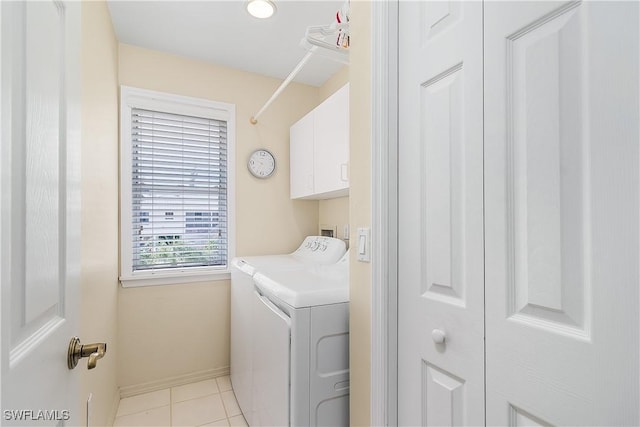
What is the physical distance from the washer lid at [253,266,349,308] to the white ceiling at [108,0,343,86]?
5.20 ft

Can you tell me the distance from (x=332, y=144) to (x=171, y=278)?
161 cm

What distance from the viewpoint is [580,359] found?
59 cm

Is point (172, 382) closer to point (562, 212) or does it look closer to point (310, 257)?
point (310, 257)

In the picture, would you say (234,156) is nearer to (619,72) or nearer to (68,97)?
(68,97)

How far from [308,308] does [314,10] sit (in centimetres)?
176

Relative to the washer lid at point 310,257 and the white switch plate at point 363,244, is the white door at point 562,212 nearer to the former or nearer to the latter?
the white switch plate at point 363,244

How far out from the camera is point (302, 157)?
2.54 m

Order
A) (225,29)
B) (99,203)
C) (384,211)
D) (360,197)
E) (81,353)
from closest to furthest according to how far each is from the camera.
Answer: (81,353), (384,211), (360,197), (99,203), (225,29)

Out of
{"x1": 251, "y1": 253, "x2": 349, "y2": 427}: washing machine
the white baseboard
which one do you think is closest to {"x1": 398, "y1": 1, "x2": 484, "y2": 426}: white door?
{"x1": 251, "y1": 253, "x2": 349, "y2": 427}: washing machine

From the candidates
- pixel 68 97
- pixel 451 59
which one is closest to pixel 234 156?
pixel 68 97

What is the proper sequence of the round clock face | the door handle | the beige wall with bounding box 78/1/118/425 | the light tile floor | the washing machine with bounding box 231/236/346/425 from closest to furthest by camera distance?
the door handle < the beige wall with bounding box 78/1/118/425 < the washing machine with bounding box 231/236/346/425 < the light tile floor < the round clock face

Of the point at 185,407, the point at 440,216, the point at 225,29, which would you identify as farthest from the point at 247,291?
the point at 225,29

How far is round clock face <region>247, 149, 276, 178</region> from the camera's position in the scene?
2.70 metres

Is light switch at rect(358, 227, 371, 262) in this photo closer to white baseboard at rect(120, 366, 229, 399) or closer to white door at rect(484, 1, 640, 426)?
white door at rect(484, 1, 640, 426)
